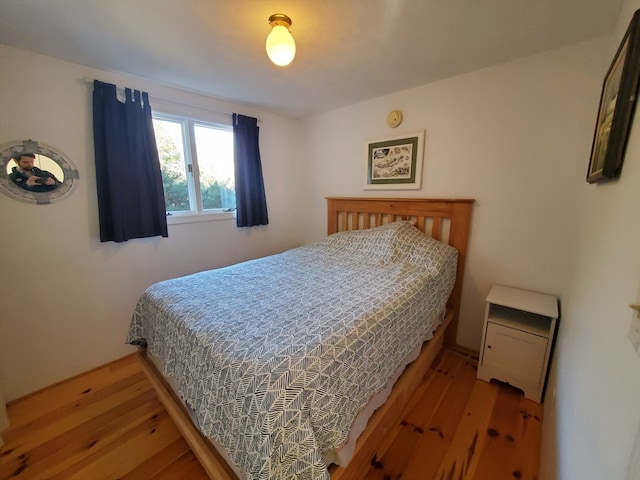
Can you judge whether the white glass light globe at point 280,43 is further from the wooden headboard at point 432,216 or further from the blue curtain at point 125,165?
the wooden headboard at point 432,216

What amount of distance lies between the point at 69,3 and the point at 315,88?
5.17ft

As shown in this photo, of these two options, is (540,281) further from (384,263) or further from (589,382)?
(589,382)

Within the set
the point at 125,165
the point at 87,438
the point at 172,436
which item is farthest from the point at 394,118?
the point at 87,438

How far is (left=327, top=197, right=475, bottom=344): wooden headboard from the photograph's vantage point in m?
2.06

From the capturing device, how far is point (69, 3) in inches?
47.6

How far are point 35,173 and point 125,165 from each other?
1.64 ft

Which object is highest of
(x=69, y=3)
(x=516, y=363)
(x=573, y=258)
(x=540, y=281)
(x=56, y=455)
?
(x=69, y=3)

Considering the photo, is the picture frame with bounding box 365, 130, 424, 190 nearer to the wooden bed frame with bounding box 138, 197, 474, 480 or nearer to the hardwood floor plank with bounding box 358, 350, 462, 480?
the wooden bed frame with bounding box 138, 197, 474, 480

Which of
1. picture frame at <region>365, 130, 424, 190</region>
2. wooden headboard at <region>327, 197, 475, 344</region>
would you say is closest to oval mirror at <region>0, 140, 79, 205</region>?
wooden headboard at <region>327, 197, 475, 344</region>

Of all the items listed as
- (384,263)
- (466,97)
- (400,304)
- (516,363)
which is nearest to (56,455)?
(400,304)

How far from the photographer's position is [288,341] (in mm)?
1011

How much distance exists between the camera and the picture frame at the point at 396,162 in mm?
2256

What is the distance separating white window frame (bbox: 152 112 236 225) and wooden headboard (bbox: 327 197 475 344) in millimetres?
A: 1484

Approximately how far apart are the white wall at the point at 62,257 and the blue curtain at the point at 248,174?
370mm
